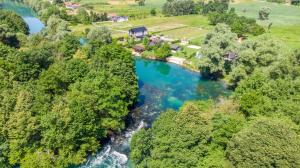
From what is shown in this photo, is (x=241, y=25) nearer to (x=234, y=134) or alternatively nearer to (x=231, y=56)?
(x=231, y=56)

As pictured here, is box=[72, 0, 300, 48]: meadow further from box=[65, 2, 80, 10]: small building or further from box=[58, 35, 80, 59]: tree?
box=[58, 35, 80, 59]: tree

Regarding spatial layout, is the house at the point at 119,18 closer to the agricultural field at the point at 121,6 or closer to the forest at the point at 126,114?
the agricultural field at the point at 121,6

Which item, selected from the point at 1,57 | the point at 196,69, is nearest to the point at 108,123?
the point at 1,57

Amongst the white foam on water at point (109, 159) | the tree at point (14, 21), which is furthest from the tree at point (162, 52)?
the white foam on water at point (109, 159)

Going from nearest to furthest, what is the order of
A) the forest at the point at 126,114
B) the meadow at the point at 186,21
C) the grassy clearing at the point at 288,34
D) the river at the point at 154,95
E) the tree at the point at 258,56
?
the forest at the point at 126,114 < the river at the point at 154,95 < the tree at the point at 258,56 < the grassy clearing at the point at 288,34 < the meadow at the point at 186,21

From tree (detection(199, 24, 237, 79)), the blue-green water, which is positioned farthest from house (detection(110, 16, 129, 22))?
tree (detection(199, 24, 237, 79))

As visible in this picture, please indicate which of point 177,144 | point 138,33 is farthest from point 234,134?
point 138,33
